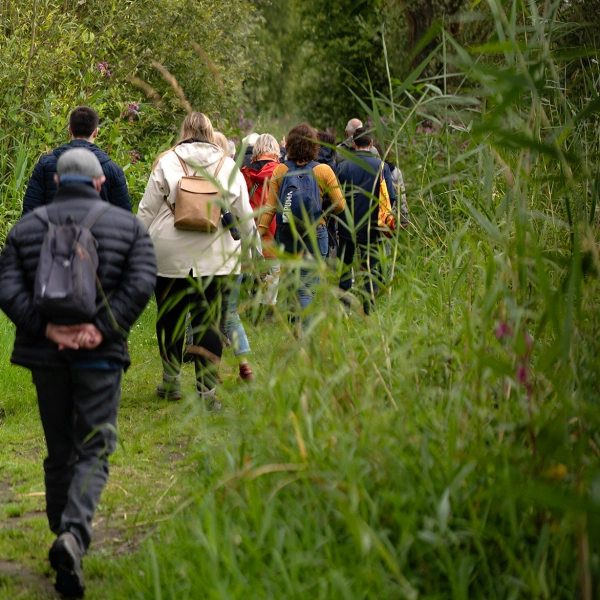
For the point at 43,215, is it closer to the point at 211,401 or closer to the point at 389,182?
the point at 211,401

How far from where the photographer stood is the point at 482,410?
3.51 meters

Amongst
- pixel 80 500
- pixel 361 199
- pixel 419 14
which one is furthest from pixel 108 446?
pixel 419 14

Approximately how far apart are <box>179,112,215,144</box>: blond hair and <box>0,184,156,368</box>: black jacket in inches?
103

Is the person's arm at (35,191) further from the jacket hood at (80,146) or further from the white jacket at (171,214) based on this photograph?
the white jacket at (171,214)

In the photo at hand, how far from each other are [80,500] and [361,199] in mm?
6238

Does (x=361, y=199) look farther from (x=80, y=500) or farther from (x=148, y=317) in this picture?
(x=80, y=500)

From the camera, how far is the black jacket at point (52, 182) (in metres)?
7.03

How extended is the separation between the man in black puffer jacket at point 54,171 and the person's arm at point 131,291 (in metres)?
2.60

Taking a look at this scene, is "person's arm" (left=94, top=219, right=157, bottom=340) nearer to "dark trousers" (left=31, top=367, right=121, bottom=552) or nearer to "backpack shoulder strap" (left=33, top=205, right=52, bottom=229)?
"dark trousers" (left=31, top=367, right=121, bottom=552)

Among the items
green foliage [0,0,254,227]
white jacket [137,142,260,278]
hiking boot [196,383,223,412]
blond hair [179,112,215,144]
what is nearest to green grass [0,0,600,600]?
hiking boot [196,383,223,412]

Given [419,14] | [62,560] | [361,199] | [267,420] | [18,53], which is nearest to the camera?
[267,420]

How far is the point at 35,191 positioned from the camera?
7.05 meters

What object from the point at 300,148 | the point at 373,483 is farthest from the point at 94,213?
the point at 300,148

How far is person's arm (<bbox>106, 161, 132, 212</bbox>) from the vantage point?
720 centimetres
